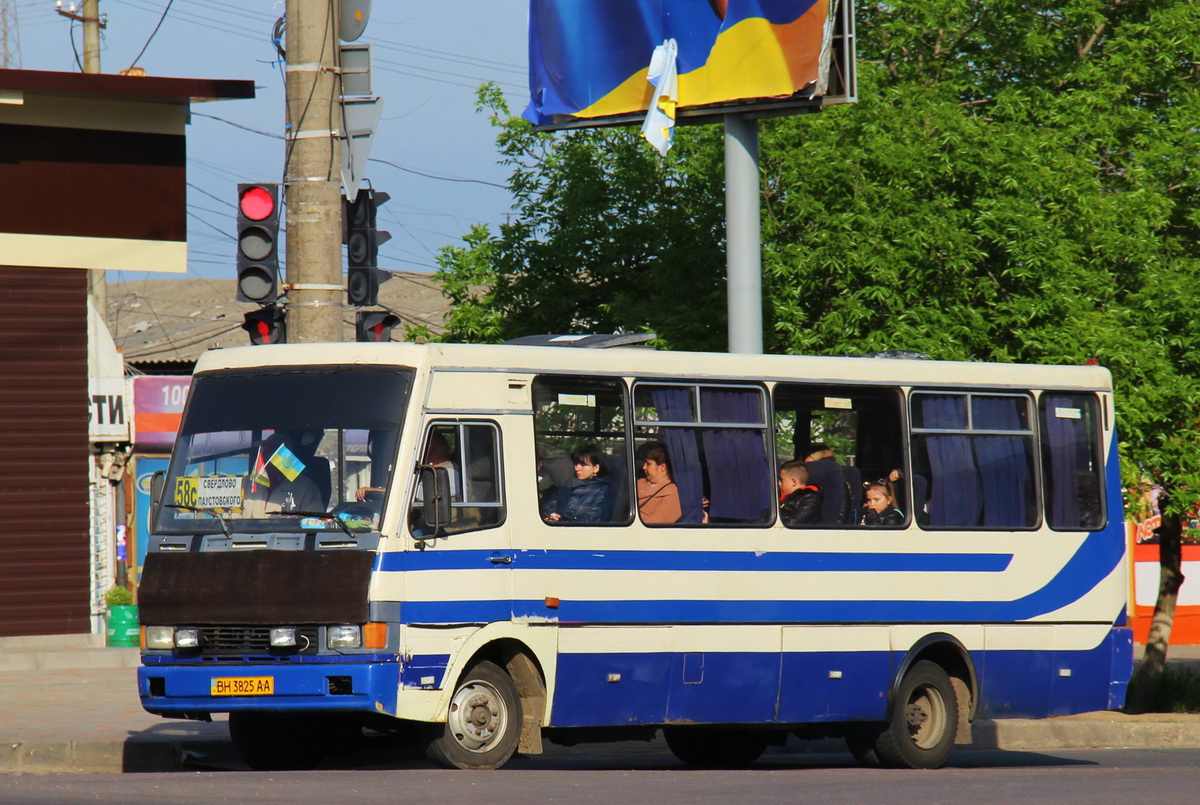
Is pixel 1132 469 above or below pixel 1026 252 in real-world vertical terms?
below

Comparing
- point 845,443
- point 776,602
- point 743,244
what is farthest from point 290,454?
point 743,244

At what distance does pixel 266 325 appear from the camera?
13.5m

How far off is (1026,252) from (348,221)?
7.24 m

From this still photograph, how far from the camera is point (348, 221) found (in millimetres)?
14297

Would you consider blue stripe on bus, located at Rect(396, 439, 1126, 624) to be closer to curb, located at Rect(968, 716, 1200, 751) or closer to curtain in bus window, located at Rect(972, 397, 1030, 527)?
curtain in bus window, located at Rect(972, 397, 1030, 527)

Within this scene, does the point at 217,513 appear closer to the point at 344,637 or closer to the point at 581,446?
the point at 344,637

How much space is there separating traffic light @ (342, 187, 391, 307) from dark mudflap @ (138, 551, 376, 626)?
3.34 metres

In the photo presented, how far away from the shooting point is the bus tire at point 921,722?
1363 centimetres

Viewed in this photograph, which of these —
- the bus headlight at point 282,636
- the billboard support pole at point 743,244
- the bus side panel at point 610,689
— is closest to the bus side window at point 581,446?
the bus side panel at point 610,689

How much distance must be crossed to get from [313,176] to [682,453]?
11.4 ft

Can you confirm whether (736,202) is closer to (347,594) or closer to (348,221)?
(348,221)

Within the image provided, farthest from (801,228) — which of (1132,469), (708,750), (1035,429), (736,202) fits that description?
(708,750)

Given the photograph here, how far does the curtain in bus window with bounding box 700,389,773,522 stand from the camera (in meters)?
12.7

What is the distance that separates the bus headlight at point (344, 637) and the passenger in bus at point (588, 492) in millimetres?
1645
